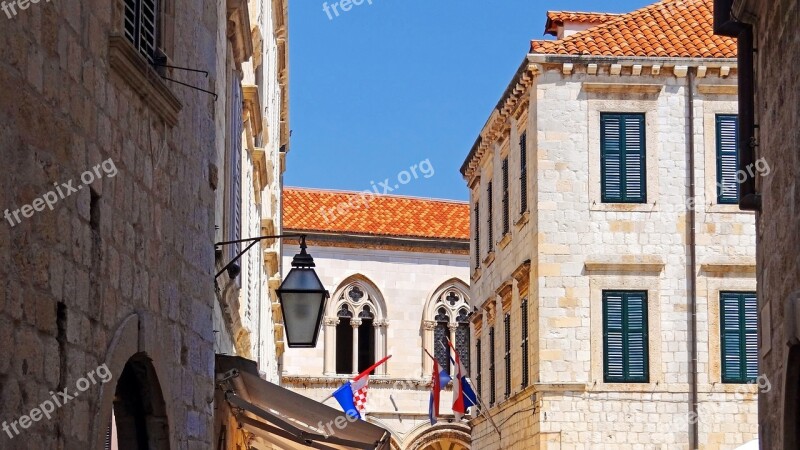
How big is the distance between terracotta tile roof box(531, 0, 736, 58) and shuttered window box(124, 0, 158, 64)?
712 inches

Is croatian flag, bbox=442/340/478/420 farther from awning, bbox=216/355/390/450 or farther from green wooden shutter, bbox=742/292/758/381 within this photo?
awning, bbox=216/355/390/450

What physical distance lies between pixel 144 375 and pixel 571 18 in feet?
71.1

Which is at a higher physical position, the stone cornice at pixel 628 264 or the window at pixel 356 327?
the window at pixel 356 327

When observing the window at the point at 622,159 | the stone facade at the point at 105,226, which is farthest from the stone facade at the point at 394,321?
the stone facade at the point at 105,226

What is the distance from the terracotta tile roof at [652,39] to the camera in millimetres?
26672

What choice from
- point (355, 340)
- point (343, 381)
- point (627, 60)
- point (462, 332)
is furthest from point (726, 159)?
point (462, 332)

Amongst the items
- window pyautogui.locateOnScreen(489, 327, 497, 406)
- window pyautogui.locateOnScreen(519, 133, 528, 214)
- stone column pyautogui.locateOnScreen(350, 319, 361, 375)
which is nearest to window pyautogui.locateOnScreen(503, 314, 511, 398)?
window pyautogui.locateOnScreen(489, 327, 497, 406)

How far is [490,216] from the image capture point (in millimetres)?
31984

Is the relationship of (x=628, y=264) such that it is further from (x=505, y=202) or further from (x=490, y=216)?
(x=490, y=216)

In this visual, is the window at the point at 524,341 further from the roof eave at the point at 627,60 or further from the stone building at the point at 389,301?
the stone building at the point at 389,301

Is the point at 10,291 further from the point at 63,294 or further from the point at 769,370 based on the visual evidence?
the point at 769,370

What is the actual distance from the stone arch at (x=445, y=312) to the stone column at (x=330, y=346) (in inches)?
126

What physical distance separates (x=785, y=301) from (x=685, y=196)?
1690 cm

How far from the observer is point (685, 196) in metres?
26.2
